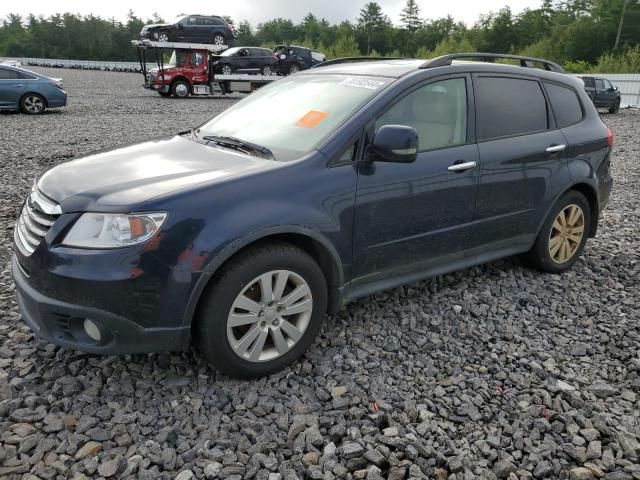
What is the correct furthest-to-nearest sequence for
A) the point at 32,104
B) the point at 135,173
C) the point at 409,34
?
the point at 409,34 → the point at 32,104 → the point at 135,173

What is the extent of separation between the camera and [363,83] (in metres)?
3.36

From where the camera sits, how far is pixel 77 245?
2.42 metres

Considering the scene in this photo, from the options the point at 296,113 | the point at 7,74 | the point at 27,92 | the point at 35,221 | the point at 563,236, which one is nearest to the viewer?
the point at 35,221

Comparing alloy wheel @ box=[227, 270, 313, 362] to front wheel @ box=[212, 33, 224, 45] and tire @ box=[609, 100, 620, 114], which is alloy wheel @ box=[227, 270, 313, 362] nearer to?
tire @ box=[609, 100, 620, 114]

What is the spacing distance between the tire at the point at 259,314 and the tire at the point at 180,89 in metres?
21.2

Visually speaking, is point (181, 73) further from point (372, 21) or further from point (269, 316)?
point (372, 21)

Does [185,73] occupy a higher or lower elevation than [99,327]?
higher

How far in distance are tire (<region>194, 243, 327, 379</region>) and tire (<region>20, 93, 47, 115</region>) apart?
14.7 m

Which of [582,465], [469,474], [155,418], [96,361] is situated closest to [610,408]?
[582,465]

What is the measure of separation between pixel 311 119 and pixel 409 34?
94.5 m

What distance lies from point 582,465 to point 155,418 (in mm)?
2021

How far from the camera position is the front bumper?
2436 mm

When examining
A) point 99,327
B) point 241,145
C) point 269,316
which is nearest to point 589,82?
point 241,145

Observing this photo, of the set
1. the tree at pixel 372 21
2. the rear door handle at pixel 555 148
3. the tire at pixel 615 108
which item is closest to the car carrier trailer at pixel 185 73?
the tire at pixel 615 108
